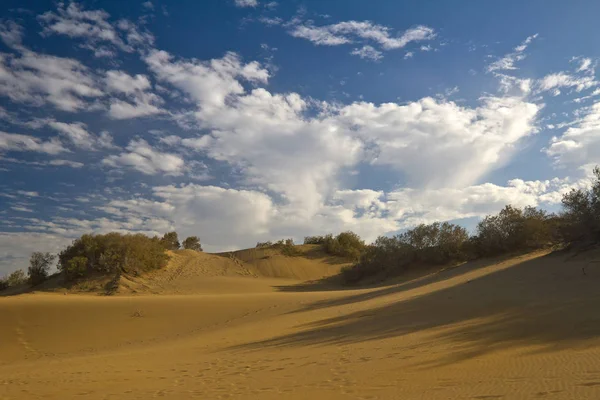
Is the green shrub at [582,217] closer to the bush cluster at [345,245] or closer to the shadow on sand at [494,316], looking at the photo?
the shadow on sand at [494,316]

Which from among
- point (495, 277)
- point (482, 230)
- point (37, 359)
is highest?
point (482, 230)

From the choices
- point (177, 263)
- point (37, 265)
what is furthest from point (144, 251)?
point (37, 265)

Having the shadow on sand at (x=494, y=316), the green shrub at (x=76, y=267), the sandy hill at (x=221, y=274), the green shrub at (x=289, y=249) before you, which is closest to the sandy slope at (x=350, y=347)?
the shadow on sand at (x=494, y=316)

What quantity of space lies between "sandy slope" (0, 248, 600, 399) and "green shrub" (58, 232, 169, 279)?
11.4 meters

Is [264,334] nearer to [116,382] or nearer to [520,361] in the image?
[116,382]

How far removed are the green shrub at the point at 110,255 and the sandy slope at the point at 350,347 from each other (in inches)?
448

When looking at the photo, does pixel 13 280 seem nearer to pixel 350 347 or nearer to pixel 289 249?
pixel 289 249

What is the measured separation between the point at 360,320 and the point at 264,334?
291 cm

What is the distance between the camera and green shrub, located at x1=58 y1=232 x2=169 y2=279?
30.8m

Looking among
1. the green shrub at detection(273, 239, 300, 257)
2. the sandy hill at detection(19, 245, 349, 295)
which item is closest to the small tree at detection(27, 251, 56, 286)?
the sandy hill at detection(19, 245, 349, 295)

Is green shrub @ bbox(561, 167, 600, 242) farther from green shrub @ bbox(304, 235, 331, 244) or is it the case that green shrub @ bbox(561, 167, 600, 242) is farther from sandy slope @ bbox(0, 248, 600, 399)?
green shrub @ bbox(304, 235, 331, 244)

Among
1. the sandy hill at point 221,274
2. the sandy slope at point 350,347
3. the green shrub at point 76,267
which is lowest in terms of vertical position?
the sandy slope at point 350,347

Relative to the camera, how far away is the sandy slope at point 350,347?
20.5 ft

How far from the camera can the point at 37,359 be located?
13828 mm
